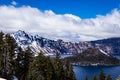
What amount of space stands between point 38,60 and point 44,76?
4773 millimetres

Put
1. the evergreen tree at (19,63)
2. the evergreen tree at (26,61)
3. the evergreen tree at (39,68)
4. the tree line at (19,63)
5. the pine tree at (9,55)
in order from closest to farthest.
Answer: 1. the pine tree at (9,55)
2. the tree line at (19,63)
3. the evergreen tree at (39,68)
4. the evergreen tree at (19,63)
5. the evergreen tree at (26,61)

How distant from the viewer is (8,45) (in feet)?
224

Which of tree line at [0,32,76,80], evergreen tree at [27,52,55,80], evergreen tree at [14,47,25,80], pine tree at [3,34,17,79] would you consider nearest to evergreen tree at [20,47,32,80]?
tree line at [0,32,76,80]

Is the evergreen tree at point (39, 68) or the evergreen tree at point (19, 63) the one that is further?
the evergreen tree at point (19, 63)

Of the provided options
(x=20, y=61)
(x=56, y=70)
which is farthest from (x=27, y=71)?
(x=56, y=70)

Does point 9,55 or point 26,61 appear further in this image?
point 26,61

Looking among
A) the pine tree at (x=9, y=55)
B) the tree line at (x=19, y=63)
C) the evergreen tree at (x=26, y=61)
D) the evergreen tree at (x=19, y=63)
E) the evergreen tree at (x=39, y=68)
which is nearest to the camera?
the pine tree at (x=9, y=55)

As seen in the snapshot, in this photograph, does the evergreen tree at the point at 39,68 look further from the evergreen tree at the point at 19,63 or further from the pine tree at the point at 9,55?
the pine tree at the point at 9,55

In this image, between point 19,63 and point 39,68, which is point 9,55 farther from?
point 39,68

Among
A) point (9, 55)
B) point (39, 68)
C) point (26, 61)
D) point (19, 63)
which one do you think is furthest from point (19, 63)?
point (39, 68)

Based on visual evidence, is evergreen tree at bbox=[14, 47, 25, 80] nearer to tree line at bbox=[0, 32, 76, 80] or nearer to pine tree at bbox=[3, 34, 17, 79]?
tree line at bbox=[0, 32, 76, 80]

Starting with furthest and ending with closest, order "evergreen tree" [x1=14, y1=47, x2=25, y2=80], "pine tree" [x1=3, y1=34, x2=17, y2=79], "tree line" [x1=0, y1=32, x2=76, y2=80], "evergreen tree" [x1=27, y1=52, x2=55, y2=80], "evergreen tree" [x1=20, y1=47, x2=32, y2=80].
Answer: "evergreen tree" [x1=20, y1=47, x2=32, y2=80] → "evergreen tree" [x1=14, y1=47, x2=25, y2=80] → "evergreen tree" [x1=27, y1=52, x2=55, y2=80] → "tree line" [x1=0, y1=32, x2=76, y2=80] → "pine tree" [x1=3, y1=34, x2=17, y2=79]

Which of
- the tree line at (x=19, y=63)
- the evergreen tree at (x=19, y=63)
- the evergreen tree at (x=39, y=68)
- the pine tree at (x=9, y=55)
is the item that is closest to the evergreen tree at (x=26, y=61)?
the tree line at (x=19, y=63)

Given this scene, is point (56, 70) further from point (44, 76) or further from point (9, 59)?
point (9, 59)
